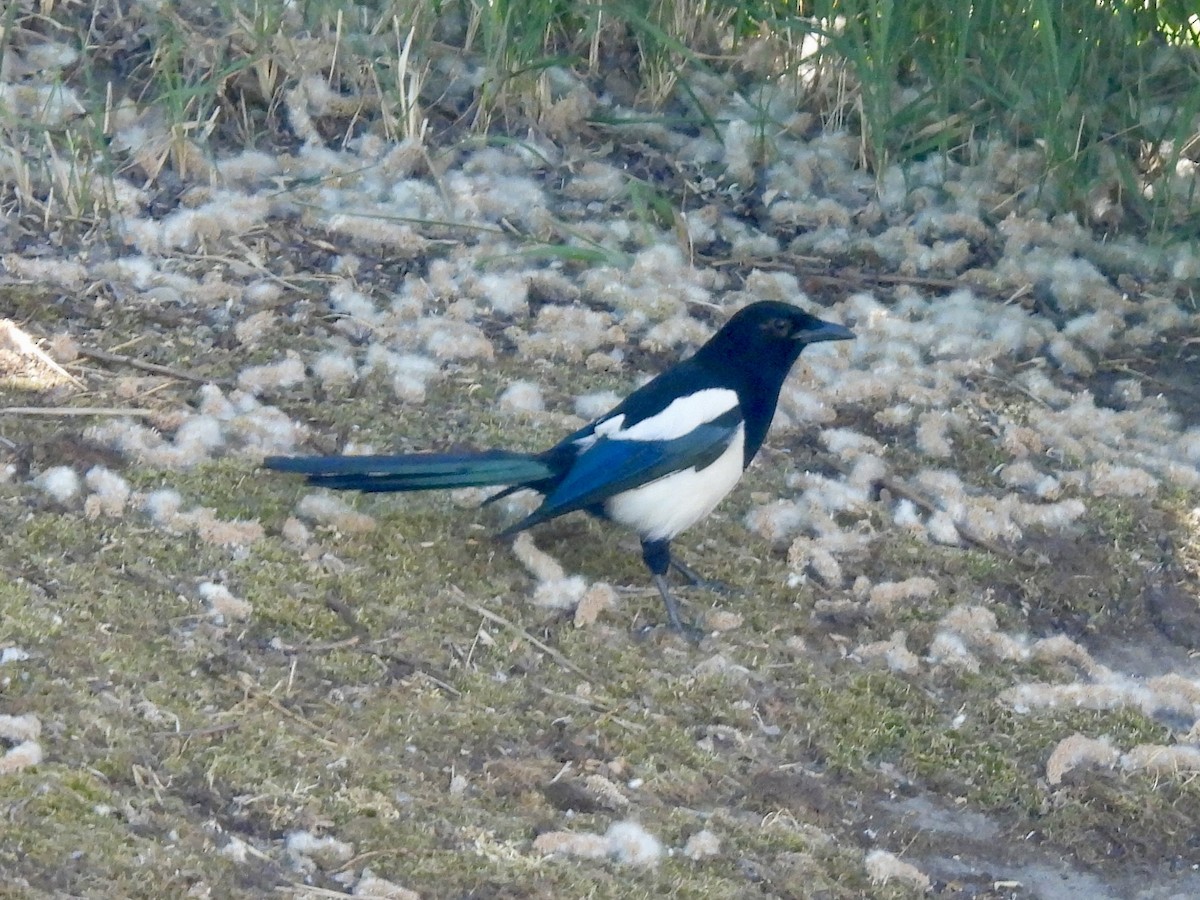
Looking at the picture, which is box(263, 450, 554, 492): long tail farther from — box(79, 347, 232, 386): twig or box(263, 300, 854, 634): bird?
box(79, 347, 232, 386): twig

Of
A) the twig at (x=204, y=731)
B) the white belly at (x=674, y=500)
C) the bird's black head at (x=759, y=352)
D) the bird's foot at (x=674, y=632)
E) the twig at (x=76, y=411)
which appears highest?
the bird's black head at (x=759, y=352)

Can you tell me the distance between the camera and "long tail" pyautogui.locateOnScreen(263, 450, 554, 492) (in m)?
2.79

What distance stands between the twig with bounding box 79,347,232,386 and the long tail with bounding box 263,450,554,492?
0.48m

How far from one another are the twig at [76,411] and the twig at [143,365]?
175 millimetres

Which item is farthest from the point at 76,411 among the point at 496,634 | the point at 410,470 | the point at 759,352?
the point at 759,352

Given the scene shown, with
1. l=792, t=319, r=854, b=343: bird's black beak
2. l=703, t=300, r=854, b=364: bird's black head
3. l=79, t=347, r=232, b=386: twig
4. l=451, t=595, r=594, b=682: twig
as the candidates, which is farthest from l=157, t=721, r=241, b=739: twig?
l=792, t=319, r=854, b=343: bird's black beak

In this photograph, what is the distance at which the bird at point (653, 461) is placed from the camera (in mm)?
2818

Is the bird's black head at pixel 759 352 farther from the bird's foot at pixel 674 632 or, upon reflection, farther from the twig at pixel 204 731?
the twig at pixel 204 731

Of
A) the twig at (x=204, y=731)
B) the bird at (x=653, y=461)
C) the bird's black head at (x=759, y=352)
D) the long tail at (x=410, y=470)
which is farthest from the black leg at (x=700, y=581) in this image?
the twig at (x=204, y=731)

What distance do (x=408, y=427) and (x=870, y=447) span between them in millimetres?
1027

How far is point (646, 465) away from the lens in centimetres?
288

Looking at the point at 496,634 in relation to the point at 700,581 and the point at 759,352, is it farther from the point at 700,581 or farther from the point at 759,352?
the point at 759,352

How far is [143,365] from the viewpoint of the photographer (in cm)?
321

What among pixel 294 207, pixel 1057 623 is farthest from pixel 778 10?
pixel 1057 623
